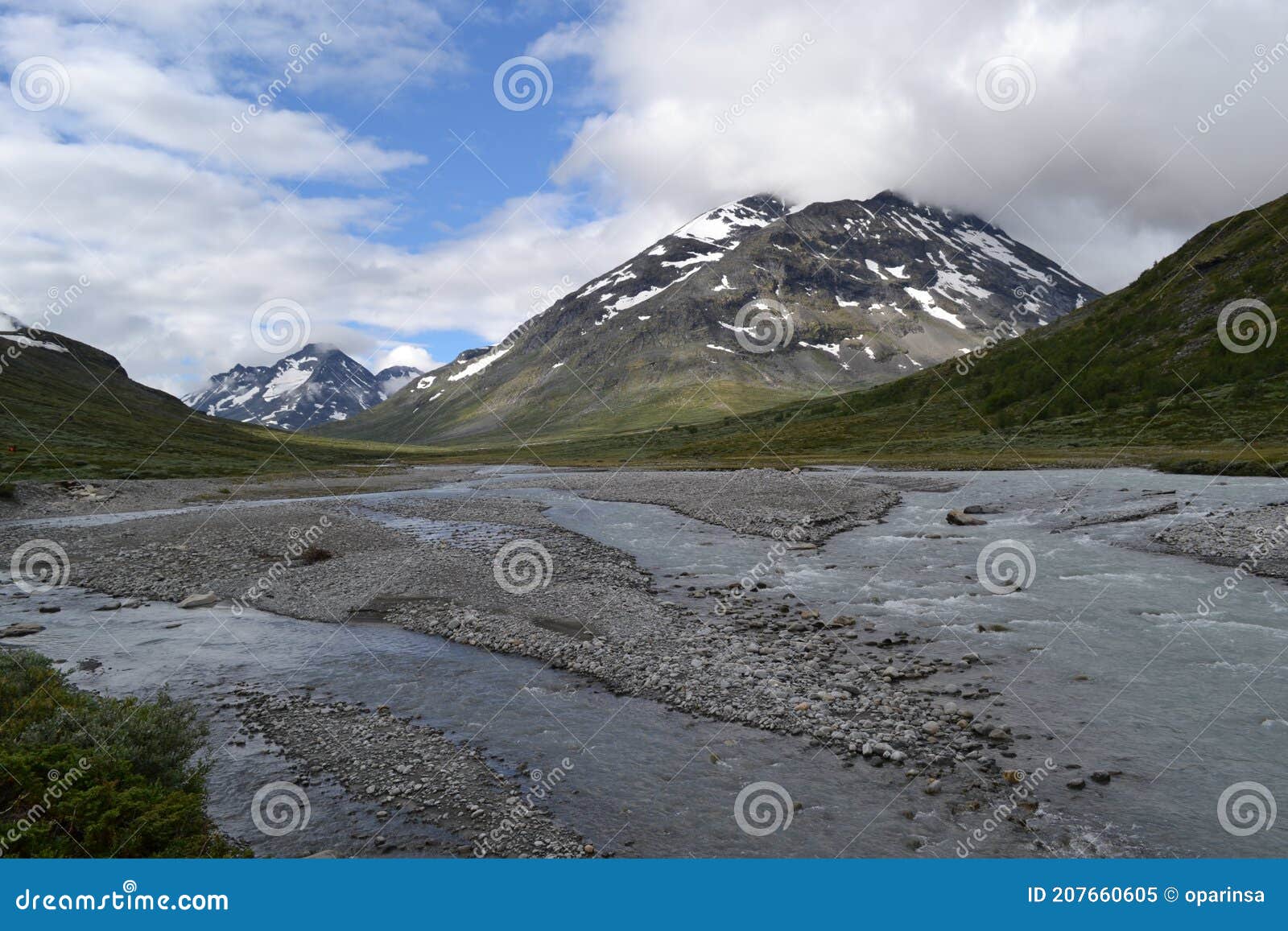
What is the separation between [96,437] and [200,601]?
140 meters

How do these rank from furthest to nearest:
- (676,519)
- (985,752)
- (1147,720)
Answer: (676,519) < (1147,720) < (985,752)

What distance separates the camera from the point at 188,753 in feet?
40.1

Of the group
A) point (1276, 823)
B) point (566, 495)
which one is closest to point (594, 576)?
point (1276, 823)

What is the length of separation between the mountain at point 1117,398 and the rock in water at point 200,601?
2978 inches

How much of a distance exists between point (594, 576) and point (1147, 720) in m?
21.4

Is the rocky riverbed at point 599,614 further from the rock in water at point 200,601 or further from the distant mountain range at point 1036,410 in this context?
the distant mountain range at point 1036,410

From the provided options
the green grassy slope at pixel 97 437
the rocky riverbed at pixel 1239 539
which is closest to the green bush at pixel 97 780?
the rocky riverbed at pixel 1239 539

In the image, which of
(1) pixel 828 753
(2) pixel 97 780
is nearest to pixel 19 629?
(2) pixel 97 780

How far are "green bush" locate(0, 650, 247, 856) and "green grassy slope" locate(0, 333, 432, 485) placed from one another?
82374 mm

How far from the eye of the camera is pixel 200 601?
28.1m

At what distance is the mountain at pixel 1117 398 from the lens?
292 feet

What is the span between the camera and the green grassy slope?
102 meters

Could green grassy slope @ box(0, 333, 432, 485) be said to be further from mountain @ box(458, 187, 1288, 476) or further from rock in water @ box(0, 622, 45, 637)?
mountain @ box(458, 187, 1288, 476)

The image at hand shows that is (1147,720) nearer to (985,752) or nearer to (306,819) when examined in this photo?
(985,752)
